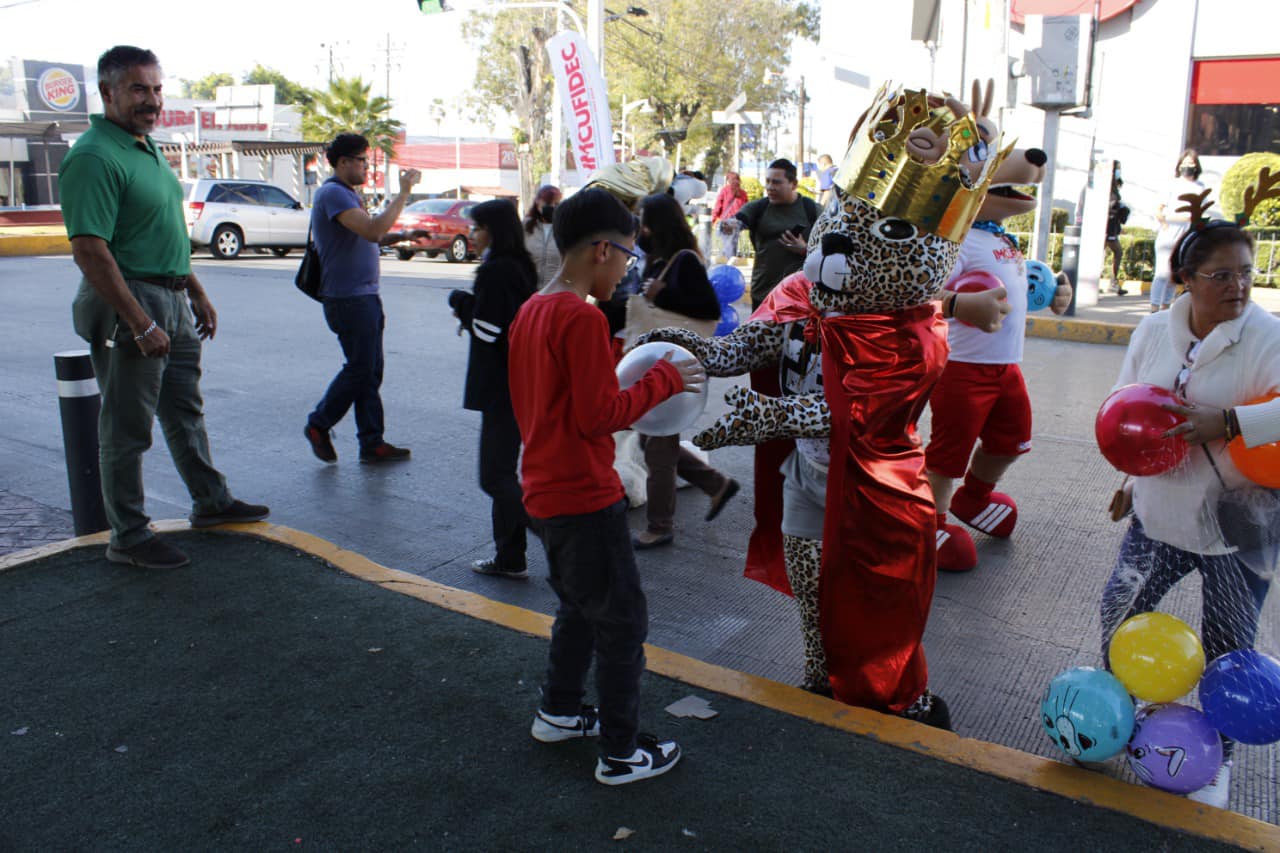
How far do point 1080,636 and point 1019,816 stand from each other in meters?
1.53

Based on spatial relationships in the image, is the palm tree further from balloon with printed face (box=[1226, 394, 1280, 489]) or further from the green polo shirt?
balloon with printed face (box=[1226, 394, 1280, 489])

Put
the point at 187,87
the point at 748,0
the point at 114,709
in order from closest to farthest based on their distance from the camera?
1. the point at 114,709
2. the point at 748,0
3. the point at 187,87

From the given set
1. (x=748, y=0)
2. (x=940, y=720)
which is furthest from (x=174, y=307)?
(x=748, y=0)

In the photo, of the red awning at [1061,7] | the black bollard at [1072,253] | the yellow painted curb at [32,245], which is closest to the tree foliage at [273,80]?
the yellow painted curb at [32,245]

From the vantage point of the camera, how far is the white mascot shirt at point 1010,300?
4098mm

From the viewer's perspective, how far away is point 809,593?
3.19m

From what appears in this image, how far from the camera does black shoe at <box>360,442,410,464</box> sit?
20.4ft

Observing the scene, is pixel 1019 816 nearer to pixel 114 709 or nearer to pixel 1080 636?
pixel 1080 636

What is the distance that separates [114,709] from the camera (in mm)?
3180

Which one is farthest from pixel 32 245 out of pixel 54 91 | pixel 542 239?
pixel 54 91

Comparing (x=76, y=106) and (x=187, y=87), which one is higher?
(x=187, y=87)

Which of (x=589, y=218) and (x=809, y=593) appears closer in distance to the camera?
(x=589, y=218)

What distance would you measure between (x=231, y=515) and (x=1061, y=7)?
20.9 m

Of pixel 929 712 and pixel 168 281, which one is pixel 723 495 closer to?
pixel 929 712
